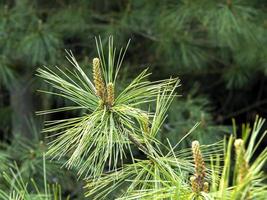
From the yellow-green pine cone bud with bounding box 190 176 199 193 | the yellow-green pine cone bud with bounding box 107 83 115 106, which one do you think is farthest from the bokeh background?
the yellow-green pine cone bud with bounding box 190 176 199 193

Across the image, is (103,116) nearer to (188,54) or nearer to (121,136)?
(121,136)

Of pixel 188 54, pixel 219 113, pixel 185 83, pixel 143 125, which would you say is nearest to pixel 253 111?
pixel 219 113

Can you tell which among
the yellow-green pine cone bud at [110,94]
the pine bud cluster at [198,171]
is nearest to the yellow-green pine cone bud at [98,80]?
the yellow-green pine cone bud at [110,94]

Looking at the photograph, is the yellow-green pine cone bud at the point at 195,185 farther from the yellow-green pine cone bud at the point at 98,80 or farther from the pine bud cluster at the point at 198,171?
the yellow-green pine cone bud at the point at 98,80

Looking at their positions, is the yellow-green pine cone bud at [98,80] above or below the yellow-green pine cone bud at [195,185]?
above

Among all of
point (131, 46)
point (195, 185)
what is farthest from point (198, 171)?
point (131, 46)

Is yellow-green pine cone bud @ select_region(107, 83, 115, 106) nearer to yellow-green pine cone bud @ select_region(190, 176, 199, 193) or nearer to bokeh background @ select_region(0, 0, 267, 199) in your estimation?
yellow-green pine cone bud @ select_region(190, 176, 199, 193)
